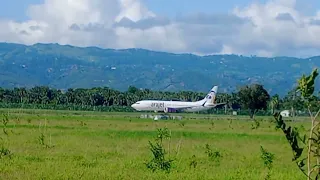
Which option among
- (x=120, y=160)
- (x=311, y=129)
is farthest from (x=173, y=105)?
(x=311, y=129)

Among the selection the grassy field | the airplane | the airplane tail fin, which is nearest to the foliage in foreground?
the grassy field

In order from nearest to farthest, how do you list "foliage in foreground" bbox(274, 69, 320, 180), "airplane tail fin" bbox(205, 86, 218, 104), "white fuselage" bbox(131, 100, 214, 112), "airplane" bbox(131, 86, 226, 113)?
1. "foliage in foreground" bbox(274, 69, 320, 180)
2. "white fuselage" bbox(131, 100, 214, 112)
3. "airplane" bbox(131, 86, 226, 113)
4. "airplane tail fin" bbox(205, 86, 218, 104)

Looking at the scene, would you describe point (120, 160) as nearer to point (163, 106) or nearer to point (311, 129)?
point (311, 129)

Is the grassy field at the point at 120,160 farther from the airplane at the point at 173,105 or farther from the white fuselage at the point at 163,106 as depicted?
the airplane at the point at 173,105

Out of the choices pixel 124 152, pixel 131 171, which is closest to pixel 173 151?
pixel 124 152

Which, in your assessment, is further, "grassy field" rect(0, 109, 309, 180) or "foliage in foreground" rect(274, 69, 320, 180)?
"grassy field" rect(0, 109, 309, 180)

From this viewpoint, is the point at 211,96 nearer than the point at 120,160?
No

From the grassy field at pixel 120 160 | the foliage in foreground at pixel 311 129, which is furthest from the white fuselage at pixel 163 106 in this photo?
the foliage in foreground at pixel 311 129

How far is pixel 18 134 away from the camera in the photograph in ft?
136

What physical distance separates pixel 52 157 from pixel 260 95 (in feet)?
282

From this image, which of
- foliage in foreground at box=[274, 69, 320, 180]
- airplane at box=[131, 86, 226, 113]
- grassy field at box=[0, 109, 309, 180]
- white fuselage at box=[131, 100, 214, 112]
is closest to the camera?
foliage in foreground at box=[274, 69, 320, 180]

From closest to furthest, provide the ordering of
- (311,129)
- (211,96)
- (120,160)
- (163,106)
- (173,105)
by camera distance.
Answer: (311,129) → (120,160) → (163,106) → (211,96) → (173,105)

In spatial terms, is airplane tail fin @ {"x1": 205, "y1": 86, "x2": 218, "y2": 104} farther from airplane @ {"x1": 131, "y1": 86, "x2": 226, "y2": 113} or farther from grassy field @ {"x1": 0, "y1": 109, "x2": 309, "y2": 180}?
grassy field @ {"x1": 0, "y1": 109, "x2": 309, "y2": 180}

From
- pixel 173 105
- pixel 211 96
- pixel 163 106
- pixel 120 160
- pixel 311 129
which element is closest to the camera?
pixel 311 129
